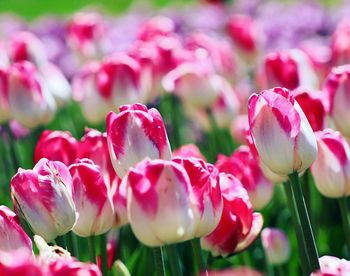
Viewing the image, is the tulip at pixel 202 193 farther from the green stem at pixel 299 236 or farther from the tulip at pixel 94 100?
the tulip at pixel 94 100

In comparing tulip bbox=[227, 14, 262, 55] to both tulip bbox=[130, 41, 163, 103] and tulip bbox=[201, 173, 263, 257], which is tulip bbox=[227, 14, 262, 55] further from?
tulip bbox=[201, 173, 263, 257]

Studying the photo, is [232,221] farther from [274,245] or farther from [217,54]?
[217,54]

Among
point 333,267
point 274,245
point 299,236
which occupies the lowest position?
point 274,245

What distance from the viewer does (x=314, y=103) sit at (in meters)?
1.83

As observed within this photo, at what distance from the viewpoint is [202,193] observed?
1345 millimetres

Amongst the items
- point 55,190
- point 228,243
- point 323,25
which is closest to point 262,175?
point 228,243

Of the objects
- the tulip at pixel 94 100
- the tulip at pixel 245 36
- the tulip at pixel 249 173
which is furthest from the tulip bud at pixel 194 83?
the tulip at pixel 245 36

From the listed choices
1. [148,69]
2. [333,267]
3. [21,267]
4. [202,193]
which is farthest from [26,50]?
[21,267]

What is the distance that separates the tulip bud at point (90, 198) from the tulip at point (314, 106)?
0.50 meters

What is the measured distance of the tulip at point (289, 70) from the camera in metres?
2.50

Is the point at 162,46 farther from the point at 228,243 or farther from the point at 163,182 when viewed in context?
the point at 163,182

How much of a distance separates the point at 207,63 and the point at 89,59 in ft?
3.02

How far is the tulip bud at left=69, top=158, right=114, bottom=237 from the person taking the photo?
1.54 metres

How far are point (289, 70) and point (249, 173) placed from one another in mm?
650
